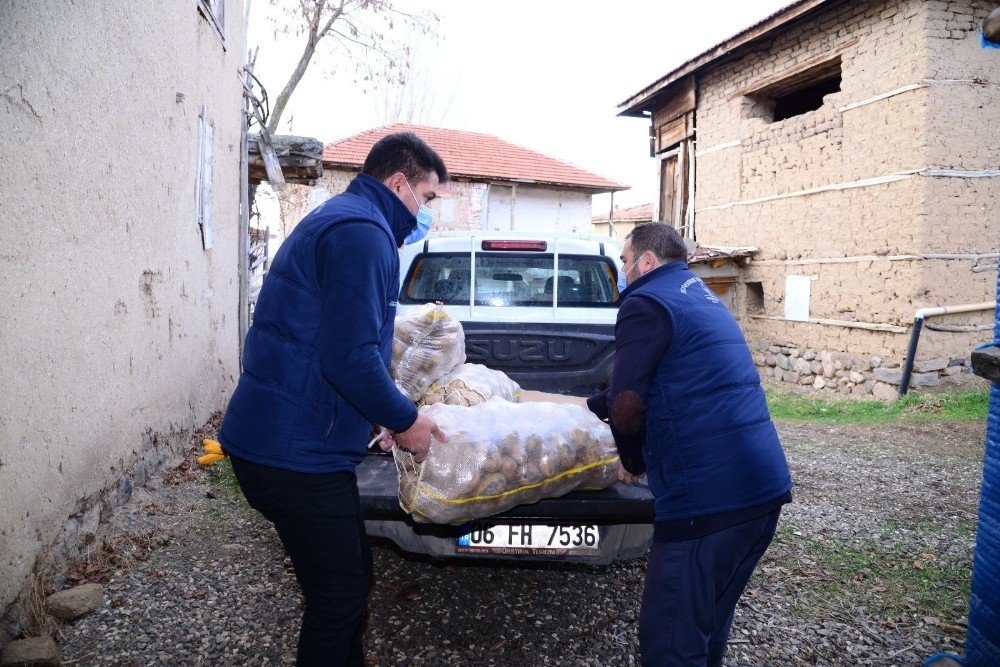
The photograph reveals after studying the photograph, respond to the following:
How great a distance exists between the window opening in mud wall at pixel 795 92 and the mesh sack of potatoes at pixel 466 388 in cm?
A: 992

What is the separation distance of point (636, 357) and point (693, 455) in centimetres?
33

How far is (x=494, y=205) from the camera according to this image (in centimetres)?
2192

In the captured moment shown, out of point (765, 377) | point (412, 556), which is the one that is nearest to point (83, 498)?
point (412, 556)

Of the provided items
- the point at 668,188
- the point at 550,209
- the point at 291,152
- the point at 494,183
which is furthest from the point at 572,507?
the point at 550,209

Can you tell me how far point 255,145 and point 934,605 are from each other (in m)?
7.95

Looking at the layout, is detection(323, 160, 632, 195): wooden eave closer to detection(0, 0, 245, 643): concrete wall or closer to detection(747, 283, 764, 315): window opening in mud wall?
detection(747, 283, 764, 315): window opening in mud wall

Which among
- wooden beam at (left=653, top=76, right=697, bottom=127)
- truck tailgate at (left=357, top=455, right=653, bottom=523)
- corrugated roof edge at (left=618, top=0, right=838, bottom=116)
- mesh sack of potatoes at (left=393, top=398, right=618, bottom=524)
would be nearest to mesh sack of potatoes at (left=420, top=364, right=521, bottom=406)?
mesh sack of potatoes at (left=393, top=398, right=618, bottom=524)

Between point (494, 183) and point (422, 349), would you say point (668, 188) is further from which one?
point (422, 349)

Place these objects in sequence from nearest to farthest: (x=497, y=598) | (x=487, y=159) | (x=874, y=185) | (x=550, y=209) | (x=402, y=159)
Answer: (x=402, y=159), (x=497, y=598), (x=874, y=185), (x=487, y=159), (x=550, y=209)

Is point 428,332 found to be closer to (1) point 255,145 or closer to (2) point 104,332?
(2) point 104,332

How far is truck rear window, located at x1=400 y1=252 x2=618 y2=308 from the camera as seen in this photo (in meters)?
4.33

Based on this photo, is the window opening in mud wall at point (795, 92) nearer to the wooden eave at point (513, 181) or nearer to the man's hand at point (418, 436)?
the wooden eave at point (513, 181)

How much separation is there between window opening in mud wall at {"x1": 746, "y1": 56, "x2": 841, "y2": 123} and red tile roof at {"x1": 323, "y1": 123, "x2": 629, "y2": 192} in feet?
30.3

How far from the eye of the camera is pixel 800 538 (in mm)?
4121
